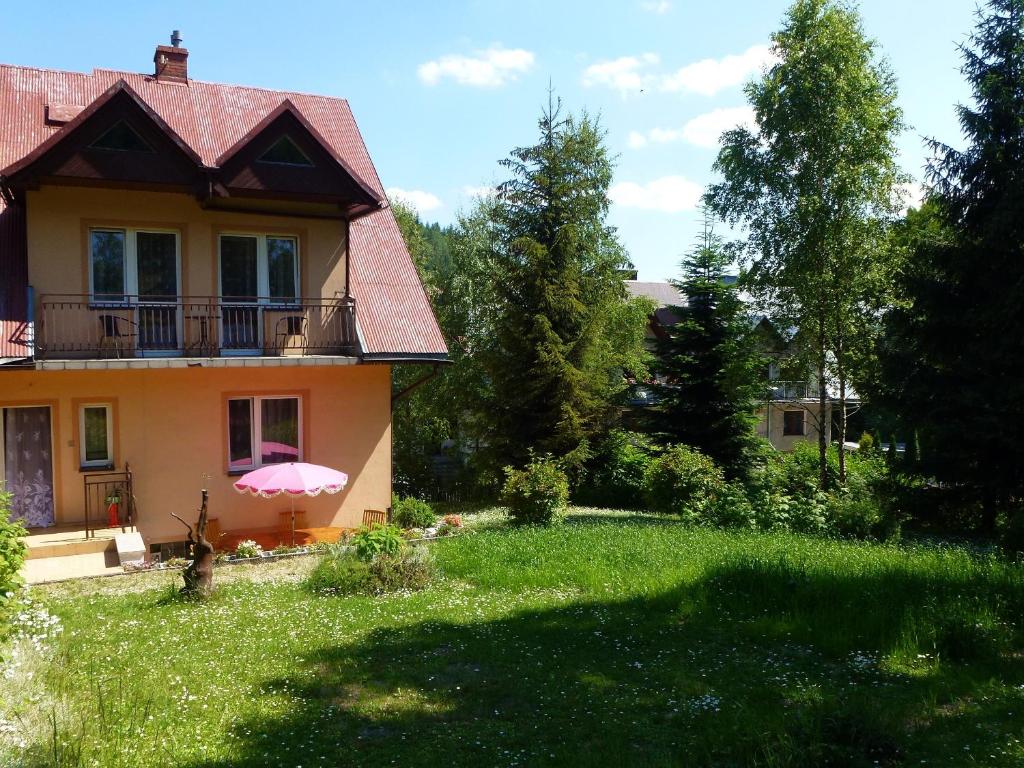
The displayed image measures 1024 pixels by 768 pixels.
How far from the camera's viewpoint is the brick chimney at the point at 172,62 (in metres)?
18.1

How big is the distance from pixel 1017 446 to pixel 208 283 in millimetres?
16270

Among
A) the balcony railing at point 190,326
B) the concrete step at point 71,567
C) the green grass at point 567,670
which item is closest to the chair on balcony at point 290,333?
the balcony railing at point 190,326

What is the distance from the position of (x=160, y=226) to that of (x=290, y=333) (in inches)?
126

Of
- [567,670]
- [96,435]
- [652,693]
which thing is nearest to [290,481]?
[96,435]

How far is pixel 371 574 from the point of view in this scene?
10680 millimetres

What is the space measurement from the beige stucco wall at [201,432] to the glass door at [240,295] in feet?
1.96

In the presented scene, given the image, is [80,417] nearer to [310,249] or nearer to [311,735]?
[310,249]

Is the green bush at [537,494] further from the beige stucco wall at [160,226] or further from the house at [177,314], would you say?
the beige stucco wall at [160,226]

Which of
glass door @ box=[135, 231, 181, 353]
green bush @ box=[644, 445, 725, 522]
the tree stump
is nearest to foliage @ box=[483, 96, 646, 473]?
green bush @ box=[644, 445, 725, 522]

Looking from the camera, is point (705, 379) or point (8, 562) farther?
point (705, 379)

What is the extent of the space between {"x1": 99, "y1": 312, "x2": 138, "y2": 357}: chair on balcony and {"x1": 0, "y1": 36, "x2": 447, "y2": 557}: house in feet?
0.09

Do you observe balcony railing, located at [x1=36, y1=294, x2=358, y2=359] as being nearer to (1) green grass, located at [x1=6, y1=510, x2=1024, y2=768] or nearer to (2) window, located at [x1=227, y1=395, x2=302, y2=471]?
(2) window, located at [x1=227, y1=395, x2=302, y2=471]

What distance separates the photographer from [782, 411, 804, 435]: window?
4534cm

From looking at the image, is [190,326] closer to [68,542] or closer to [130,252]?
[130,252]
